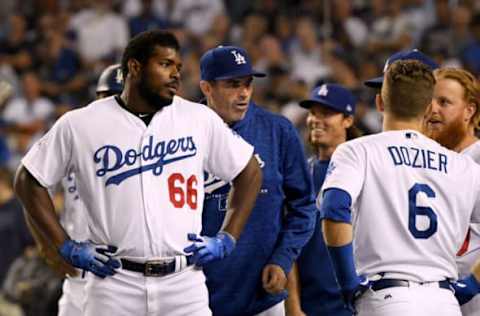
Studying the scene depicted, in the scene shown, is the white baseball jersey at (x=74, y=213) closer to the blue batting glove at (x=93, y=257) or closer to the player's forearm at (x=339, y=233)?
the blue batting glove at (x=93, y=257)

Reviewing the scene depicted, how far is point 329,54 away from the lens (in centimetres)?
1184

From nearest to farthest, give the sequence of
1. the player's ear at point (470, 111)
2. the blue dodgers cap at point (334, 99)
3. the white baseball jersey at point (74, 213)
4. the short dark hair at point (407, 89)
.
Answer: the short dark hair at point (407, 89), the player's ear at point (470, 111), the white baseball jersey at point (74, 213), the blue dodgers cap at point (334, 99)

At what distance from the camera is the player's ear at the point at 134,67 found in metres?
5.41

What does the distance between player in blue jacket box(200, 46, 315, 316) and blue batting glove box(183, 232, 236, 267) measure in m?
0.67

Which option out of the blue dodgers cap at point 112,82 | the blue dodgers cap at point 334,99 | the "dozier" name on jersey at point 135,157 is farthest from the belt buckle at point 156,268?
the blue dodgers cap at point 334,99

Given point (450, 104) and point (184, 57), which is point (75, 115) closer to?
point (450, 104)

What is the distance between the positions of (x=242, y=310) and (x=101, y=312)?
43.1 inches

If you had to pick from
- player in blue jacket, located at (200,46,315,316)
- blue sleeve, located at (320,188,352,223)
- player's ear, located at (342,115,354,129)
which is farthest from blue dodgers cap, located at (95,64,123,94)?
blue sleeve, located at (320,188,352,223)

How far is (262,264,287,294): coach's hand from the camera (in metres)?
6.03

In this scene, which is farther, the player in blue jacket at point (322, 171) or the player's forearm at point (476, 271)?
the player in blue jacket at point (322, 171)

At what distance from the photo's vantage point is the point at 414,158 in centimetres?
500

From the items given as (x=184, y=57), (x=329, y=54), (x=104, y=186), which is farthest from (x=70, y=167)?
(x=184, y=57)

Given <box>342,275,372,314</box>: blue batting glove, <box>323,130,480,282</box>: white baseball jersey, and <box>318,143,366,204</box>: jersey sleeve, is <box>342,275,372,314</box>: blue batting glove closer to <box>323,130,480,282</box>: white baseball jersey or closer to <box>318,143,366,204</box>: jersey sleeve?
<box>323,130,480,282</box>: white baseball jersey

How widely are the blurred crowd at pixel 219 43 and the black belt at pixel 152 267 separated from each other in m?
5.19
